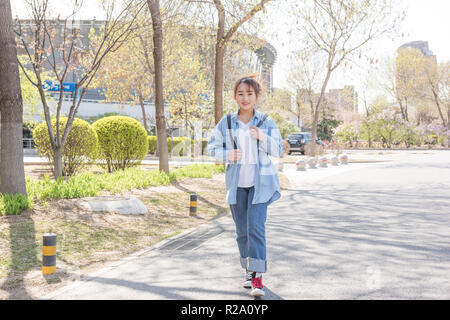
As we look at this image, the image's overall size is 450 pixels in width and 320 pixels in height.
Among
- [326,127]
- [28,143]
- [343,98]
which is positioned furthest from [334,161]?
[343,98]

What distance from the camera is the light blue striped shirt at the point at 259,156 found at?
417cm

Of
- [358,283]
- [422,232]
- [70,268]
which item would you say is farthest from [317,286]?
[422,232]

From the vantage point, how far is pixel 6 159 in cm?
813

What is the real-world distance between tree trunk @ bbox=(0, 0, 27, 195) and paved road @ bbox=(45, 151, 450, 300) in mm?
3213

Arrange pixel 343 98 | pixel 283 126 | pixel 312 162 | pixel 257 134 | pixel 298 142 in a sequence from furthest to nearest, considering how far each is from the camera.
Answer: pixel 343 98, pixel 283 126, pixel 298 142, pixel 312 162, pixel 257 134

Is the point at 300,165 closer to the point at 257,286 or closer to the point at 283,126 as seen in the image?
the point at 257,286

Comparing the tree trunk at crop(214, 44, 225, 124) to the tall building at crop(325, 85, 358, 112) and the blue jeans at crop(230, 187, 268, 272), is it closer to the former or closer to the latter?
the blue jeans at crop(230, 187, 268, 272)

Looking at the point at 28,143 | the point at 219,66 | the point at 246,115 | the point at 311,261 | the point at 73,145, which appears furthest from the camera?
the point at 28,143

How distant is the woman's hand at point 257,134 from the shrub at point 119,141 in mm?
12065

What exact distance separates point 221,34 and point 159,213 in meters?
9.74

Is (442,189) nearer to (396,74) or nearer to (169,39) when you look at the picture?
(169,39)

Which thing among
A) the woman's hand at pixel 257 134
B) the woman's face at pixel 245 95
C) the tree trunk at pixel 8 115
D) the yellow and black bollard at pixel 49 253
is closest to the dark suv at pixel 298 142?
the tree trunk at pixel 8 115

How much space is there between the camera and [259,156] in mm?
4258

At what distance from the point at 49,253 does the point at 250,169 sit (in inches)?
91.0
